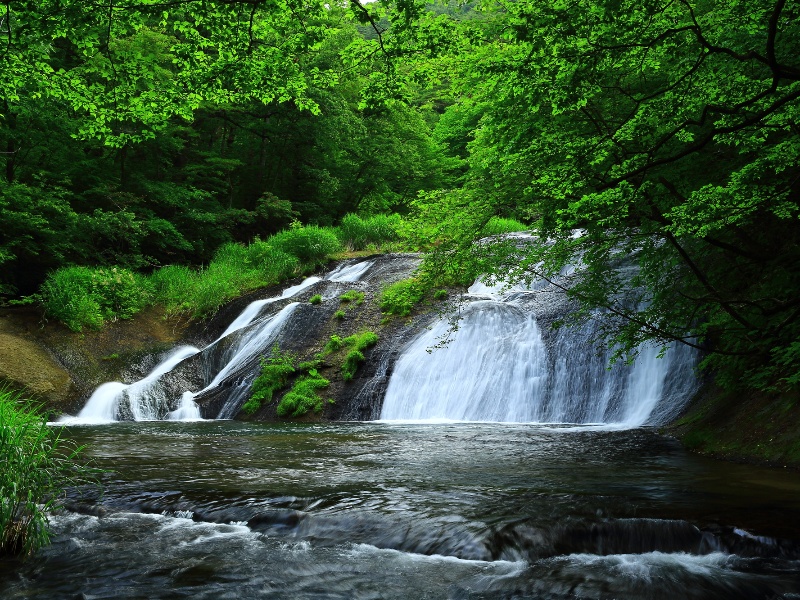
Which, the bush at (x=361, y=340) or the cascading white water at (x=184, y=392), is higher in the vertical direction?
the bush at (x=361, y=340)

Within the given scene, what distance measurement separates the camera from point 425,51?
226 inches

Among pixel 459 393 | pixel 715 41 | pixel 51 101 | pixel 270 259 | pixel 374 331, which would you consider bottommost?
pixel 459 393

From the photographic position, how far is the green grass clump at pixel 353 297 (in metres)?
15.7

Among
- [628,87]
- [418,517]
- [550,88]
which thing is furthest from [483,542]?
[628,87]

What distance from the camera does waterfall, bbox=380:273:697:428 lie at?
1040 cm

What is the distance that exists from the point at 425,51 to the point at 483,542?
14.3ft

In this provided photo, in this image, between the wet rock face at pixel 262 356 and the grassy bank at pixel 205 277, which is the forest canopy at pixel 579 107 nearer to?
the wet rock face at pixel 262 356

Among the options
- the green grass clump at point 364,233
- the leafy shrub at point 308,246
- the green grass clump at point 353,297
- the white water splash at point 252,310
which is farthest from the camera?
the green grass clump at point 364,233

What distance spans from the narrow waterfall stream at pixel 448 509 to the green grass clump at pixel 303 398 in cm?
91

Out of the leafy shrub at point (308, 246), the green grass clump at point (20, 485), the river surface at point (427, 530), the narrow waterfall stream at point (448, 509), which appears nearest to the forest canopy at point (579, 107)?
the narrow waterfall stream at point (448, 509)

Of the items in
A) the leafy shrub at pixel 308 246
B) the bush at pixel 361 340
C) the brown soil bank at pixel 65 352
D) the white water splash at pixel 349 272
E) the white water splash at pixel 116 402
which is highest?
the leafy shrub at pixel 308 246

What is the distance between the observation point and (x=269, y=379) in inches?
520

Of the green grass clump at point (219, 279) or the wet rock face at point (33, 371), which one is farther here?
the green grass clump at point (219, 279)

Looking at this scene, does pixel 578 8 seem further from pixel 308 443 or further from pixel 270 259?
pixel 270 259
